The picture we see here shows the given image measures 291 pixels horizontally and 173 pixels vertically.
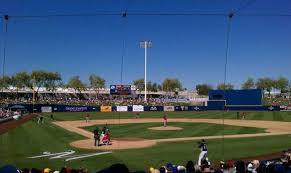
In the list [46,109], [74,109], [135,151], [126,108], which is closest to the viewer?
[135,151]

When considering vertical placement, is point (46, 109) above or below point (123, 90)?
below

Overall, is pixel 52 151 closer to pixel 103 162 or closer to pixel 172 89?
pixel 103 162

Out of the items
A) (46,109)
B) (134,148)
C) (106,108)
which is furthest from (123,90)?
(134,148)

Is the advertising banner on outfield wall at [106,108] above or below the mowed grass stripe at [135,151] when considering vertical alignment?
above

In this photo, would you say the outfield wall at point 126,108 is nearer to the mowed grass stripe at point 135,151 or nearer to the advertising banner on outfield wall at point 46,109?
the advertising banner on outfield wall at point 46,109

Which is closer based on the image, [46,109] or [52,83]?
[46,109]

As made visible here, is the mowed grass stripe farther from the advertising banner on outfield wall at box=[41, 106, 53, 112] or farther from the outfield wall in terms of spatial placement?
the outfield wall

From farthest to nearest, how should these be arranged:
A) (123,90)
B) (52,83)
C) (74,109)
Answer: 1. (52,83)
2. (74,109)
3. (123,90)

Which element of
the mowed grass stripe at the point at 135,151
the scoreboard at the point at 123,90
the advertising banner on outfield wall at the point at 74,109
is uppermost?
the scoreboard at the point at 123,90

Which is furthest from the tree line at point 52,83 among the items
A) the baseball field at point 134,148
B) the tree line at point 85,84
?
the baseball field at point 134,148

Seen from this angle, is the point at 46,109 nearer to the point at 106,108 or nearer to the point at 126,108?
the point at 106,108

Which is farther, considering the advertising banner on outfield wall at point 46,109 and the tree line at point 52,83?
the tree line at point 52,83

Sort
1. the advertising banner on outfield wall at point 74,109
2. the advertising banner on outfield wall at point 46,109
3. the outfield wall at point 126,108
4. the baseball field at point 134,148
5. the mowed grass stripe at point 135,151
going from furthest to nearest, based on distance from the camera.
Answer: the advertising banner on outfield wall at point 74,109, the outfield wall at point 126,108, the advertising banner on outfield wall at point 46,109, the baseball field at point 134,148, the mowed grass stripe at point 135,151

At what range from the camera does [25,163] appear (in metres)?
20.1
